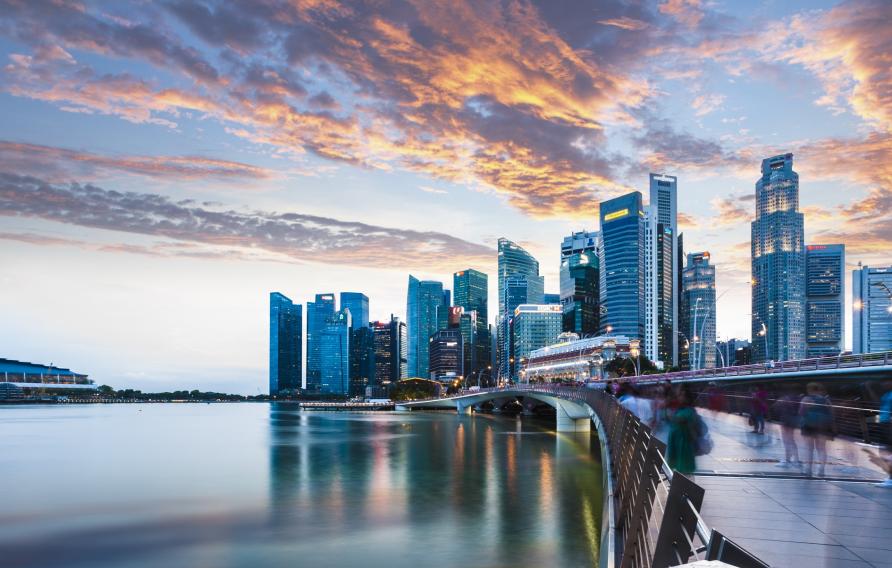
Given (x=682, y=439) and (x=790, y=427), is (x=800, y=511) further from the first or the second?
(x=790, y=427)

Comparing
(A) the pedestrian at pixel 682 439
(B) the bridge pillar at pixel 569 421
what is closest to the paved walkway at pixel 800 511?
(A) the pedestrian at pixel 682 439

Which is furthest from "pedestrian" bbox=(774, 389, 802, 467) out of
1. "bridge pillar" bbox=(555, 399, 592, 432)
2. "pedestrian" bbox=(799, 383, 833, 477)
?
"bridge pillar" bbox=(555, 399, 592, 432)

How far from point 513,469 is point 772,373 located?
2235 cm

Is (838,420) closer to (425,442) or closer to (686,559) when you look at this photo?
(686,559)

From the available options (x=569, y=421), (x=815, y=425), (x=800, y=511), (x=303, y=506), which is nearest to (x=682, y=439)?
(x=800, y=511)

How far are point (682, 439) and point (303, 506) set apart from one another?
104 feet

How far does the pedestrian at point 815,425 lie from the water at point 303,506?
1357 cm

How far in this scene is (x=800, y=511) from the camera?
10586mm

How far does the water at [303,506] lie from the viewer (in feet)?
94.4

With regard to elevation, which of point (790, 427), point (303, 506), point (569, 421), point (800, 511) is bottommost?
point (569, 421)

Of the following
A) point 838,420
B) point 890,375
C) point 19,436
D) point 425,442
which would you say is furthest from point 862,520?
point 19,436

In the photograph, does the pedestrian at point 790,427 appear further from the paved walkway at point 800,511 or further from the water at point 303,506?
the water at point 303,506

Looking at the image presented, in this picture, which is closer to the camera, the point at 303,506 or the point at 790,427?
the point at 790,427

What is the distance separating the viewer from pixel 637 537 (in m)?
9.12
